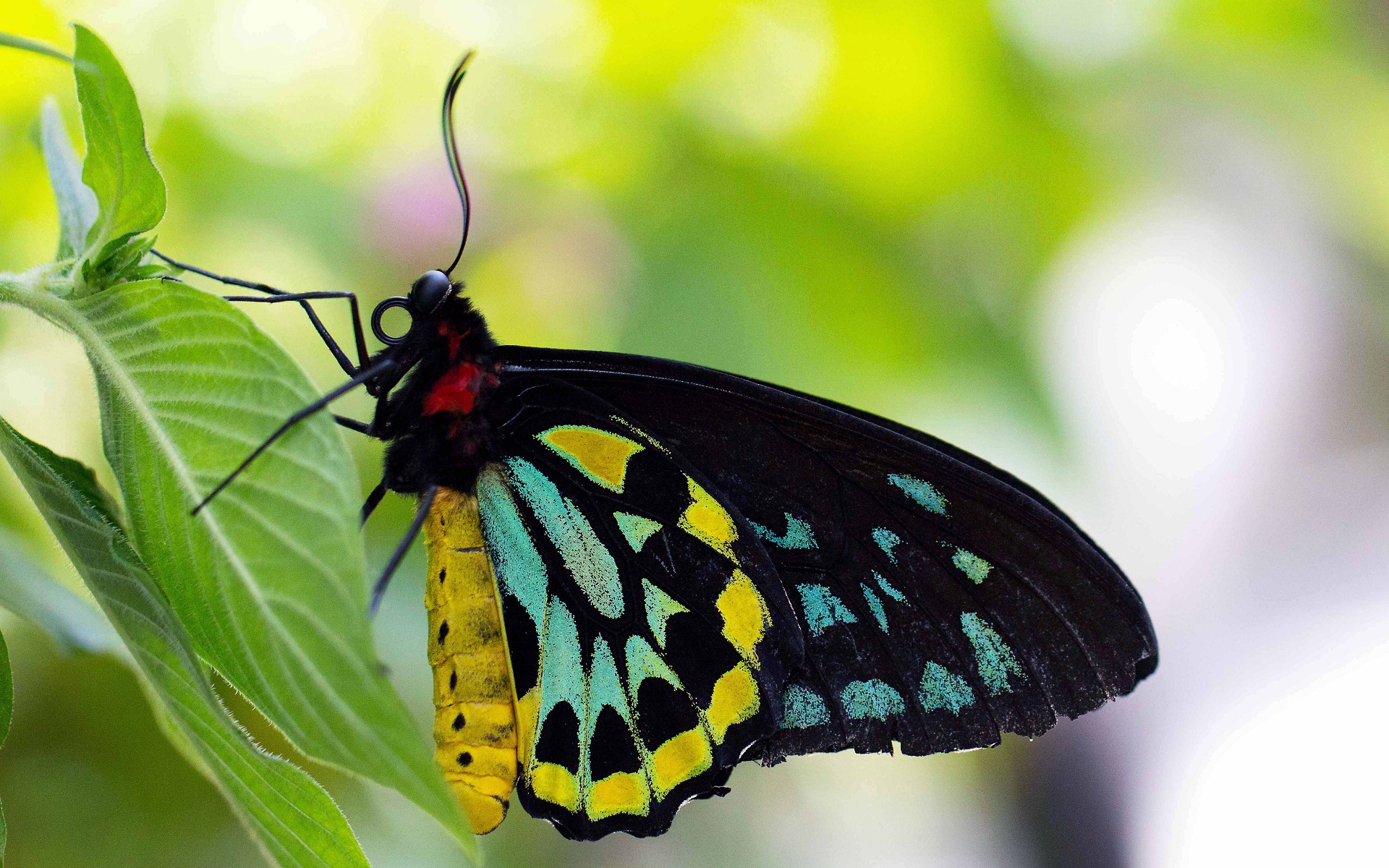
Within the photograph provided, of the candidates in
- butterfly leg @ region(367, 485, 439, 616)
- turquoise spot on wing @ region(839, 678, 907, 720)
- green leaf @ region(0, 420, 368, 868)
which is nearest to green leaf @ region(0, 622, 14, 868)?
green leaf @ region(0, 420, 368, 868)

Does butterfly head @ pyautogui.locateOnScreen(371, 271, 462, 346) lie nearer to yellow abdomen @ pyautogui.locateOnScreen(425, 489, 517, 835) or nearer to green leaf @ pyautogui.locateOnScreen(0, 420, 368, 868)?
yellow abdomen @ pyautogui.locateOnScreen(425, 489, 517, 835)

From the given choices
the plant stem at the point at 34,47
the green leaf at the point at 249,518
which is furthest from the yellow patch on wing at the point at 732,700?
the plant stem at the point at 34,47

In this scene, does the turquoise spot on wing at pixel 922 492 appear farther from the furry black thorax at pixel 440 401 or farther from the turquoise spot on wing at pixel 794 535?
the furry black thorax at pixel 440 401

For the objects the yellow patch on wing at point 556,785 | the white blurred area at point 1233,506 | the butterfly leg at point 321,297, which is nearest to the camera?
the butterfly leg at point 321,297

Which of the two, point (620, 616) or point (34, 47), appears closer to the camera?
point (34, 47)

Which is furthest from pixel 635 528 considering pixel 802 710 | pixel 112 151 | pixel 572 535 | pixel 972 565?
pixel 112 151

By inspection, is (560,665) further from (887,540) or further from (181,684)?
(181,684)
